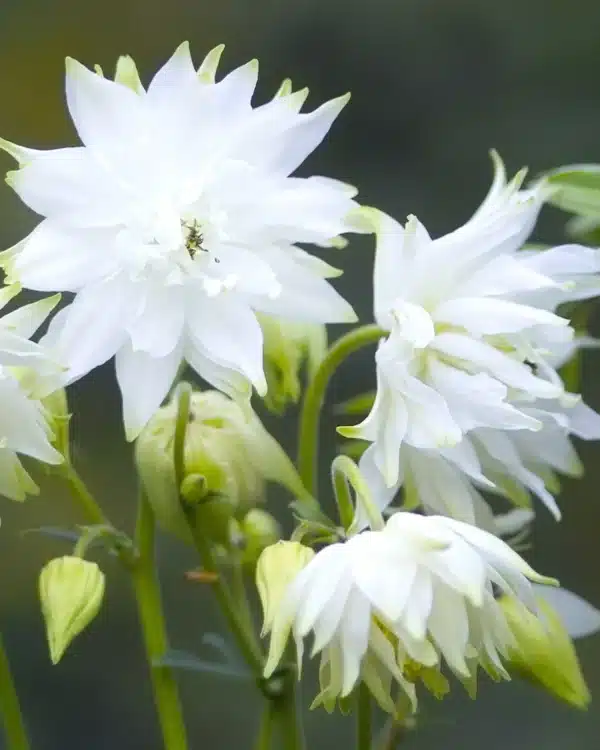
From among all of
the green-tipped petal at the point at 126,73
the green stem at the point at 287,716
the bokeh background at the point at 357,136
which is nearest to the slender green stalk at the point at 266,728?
the green stem at the point at 287,716

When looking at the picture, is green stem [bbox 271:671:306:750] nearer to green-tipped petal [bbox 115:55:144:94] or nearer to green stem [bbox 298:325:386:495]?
green stem [bbox 298:325:386:495]

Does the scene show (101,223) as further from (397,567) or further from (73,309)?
(397,567)

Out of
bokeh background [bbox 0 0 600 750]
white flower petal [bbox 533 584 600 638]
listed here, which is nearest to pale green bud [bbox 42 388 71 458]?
white flower petal [bbox 533 584 600 638]

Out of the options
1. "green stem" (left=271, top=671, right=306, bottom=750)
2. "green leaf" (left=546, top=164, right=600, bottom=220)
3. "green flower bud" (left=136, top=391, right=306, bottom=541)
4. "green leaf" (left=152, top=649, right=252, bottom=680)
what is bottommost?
"green stem" (left=271, top=671, right=306, bottom=750)

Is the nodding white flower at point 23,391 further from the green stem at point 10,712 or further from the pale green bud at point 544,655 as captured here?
the pale green bud at point 544,655

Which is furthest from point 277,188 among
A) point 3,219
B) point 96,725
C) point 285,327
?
point 96,725

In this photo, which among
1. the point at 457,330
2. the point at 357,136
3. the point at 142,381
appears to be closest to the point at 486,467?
the point at 457,330

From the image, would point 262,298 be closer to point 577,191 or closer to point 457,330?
point 457,330
